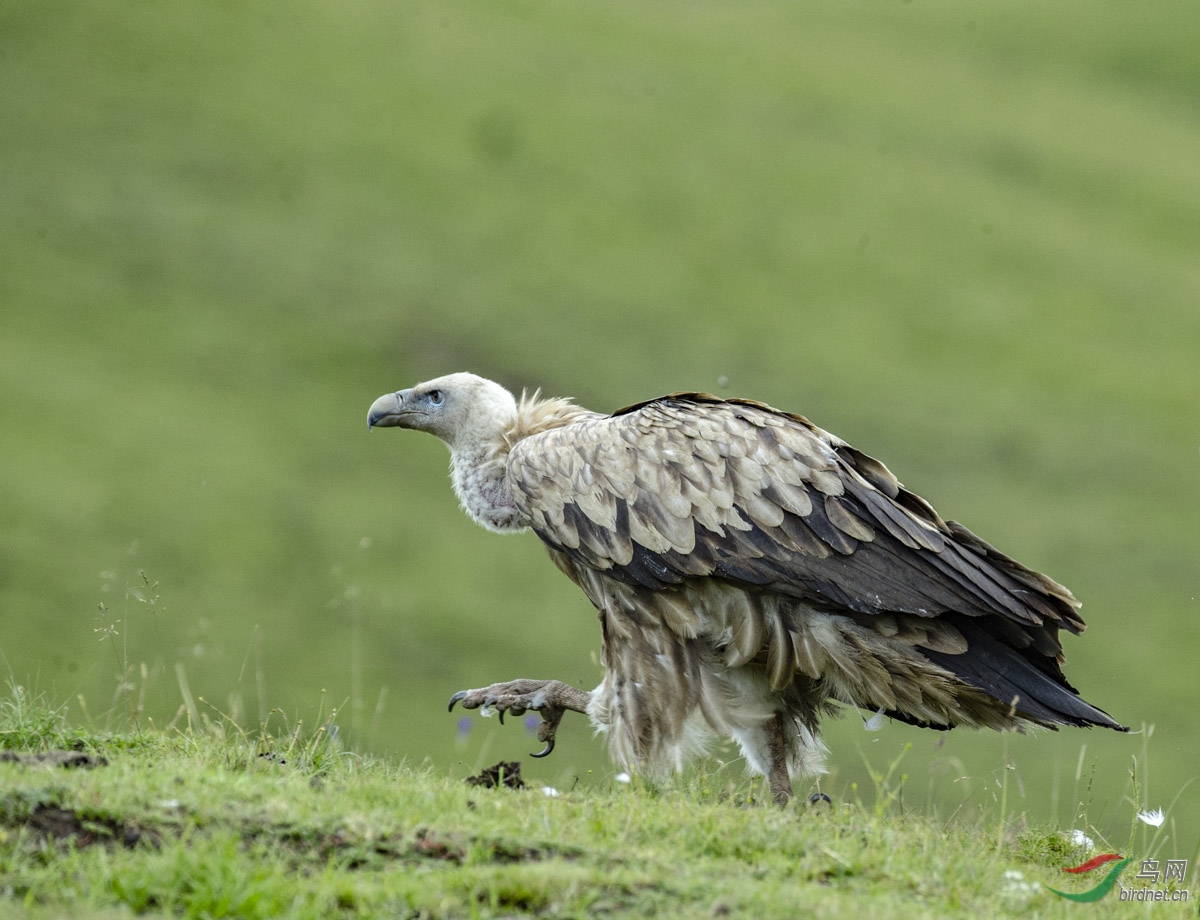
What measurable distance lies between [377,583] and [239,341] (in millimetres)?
6847

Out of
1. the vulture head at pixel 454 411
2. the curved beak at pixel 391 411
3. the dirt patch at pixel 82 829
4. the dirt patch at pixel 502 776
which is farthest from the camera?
the curved beak at pixel 391 411

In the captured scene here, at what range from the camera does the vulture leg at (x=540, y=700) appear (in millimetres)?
7051

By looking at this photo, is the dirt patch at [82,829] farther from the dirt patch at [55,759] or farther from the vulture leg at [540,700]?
the vulture leg at [540,700]

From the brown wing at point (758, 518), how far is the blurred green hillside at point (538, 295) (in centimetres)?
791

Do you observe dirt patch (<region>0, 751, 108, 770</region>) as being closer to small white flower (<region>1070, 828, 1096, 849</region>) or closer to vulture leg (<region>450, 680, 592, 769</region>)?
vulture leg (<region>450, 680, 592, 769</region>)

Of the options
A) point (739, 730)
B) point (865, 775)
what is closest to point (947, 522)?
point (739, 730)

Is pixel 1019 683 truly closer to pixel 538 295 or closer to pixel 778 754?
pixel 778 754

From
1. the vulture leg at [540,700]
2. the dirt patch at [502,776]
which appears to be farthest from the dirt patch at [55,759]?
the vulture leg at [540,700]

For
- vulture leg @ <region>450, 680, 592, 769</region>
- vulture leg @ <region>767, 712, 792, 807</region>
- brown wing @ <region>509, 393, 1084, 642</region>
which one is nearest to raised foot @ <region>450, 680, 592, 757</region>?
vulture leg @ <region>450, 680, 592, 769</region>

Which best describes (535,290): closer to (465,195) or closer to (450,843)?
(465,195)

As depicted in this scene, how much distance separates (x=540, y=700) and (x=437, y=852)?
116 inches

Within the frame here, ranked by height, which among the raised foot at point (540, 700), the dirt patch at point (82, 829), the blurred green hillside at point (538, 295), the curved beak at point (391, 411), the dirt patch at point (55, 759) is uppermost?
the blurred green hillside at point (538, 295)

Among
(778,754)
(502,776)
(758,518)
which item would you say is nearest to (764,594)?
(758,518)

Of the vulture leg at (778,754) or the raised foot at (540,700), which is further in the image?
the raised foot at (540,700)
